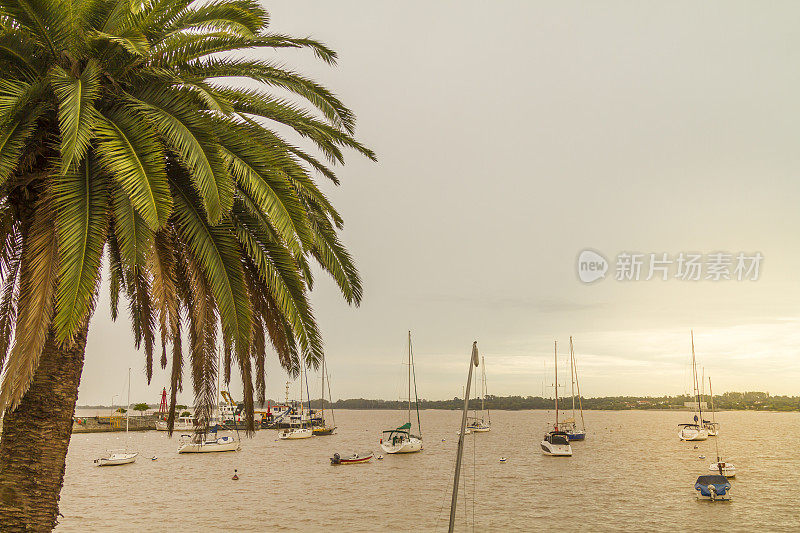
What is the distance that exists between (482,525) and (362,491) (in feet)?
50.8

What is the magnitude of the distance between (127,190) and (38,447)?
4.07 meters

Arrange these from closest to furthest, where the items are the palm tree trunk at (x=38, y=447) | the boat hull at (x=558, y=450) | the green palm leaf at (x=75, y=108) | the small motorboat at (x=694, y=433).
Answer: the green palm leaf at (x=75, y=108)
the palm tree trunk at (x=38, y=447)
the boat hull at (x=558, y=450)
the small motorboat at (x=694, y=433)

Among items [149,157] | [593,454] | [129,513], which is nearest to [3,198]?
[149,157]

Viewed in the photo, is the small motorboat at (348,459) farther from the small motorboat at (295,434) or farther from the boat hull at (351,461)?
the small motorboat at (295,434)

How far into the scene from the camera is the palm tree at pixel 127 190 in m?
7.54

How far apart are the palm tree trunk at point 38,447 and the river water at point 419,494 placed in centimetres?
2701

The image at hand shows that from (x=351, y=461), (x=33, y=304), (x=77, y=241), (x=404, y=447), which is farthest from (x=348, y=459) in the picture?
(x=77, y=241)

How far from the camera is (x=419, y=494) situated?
46000mm

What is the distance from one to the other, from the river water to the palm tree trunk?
2701 cm

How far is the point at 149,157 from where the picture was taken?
25.8ft

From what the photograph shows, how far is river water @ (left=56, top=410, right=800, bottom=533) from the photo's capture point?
35.5 meters

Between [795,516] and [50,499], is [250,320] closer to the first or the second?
[50,499]

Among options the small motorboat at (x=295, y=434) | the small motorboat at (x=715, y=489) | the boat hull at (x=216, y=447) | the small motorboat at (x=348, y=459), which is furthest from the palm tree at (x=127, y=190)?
the small motorboat at (x=295, y=434)

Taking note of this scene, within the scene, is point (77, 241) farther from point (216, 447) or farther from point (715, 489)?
point (216, 447)
